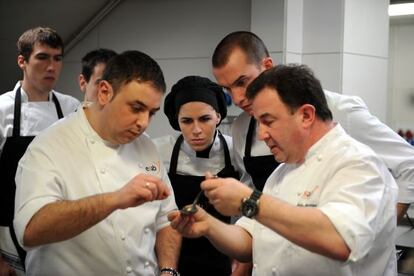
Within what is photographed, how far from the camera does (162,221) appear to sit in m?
1.61

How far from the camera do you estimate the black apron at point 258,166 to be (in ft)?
6.16

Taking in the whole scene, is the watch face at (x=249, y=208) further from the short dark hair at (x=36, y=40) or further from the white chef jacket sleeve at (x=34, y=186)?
the short dark hair at (x=36, y=40)

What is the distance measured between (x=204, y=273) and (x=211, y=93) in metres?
0.70

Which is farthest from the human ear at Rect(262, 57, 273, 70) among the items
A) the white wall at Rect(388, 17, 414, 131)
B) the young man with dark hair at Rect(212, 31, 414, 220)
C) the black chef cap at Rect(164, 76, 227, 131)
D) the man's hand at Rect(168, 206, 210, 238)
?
the white wall at Rect(388, 17, 414, 131)

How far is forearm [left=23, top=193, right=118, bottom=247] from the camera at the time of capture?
1227 mm

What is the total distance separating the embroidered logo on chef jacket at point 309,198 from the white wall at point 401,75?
227cm

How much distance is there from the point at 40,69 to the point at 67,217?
3.97ft

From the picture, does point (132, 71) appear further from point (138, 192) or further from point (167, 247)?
point (167, 247)

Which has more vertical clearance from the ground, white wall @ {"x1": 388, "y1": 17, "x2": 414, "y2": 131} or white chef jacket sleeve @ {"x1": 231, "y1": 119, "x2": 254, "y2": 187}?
white wall @ {"x1": 388, "y1": 17, "x2": 414, "y2": 131}

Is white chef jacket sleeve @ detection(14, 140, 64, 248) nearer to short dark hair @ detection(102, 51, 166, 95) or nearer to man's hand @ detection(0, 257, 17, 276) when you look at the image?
short dark hair @ detection(102, 51, 166, 95)

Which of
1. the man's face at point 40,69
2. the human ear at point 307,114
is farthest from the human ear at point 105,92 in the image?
the man's face at point 40,69

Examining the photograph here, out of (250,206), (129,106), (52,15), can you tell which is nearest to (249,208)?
(250,206)

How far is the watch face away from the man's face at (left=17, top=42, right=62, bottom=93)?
1.43m

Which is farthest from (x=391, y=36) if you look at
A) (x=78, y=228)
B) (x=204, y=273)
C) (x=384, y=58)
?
(x=78, y=228)
